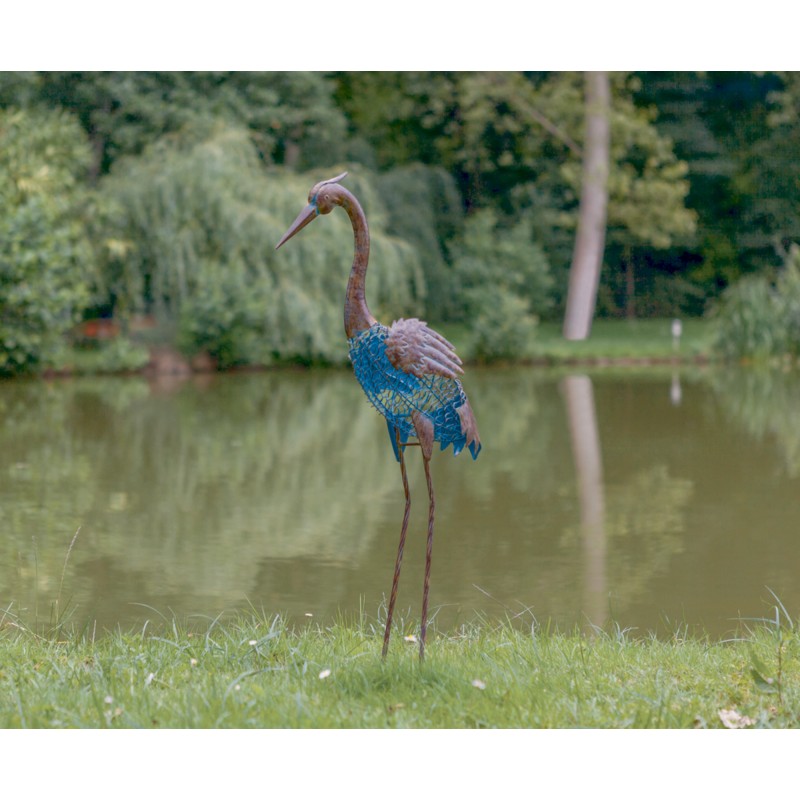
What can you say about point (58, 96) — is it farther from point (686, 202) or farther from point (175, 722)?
point (175, 722)

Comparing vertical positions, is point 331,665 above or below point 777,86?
below

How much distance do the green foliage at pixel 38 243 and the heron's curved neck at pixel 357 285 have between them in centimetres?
1282

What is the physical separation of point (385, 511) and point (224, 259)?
10.7 meters

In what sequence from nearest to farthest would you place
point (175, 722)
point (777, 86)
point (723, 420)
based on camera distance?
point (175, 722), point (723, 420), point (777, 86)

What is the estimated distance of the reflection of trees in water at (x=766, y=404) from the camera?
11070 mm

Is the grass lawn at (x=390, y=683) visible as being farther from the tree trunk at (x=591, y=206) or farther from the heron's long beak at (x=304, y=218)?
the tree trunk at (x=591, y=206)

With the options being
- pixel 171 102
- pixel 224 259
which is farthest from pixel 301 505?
pixel 171 102

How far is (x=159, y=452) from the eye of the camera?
34.9 ft

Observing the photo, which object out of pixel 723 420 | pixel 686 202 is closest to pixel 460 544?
pixel 723 420

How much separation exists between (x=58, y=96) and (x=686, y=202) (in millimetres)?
12615

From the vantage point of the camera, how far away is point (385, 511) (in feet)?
26.7

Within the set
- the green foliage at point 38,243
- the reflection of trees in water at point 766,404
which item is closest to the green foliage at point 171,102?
the green foliage at point 38,243

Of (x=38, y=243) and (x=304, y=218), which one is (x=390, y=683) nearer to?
(x=304, y=218)

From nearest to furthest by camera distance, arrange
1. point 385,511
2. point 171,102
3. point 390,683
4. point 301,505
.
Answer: point 390,683
point 385,511
point 301,505
point 171,102
